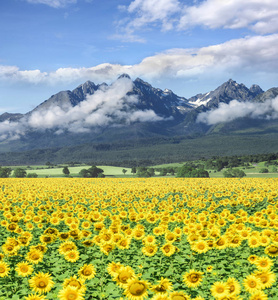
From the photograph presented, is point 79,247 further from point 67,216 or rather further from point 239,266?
point 239,266

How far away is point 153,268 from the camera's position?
35.0ft

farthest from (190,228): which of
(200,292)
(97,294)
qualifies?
(97,294)

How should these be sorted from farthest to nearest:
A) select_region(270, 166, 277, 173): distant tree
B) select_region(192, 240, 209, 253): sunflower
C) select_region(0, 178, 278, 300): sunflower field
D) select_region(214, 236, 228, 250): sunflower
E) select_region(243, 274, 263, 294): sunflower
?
select_region(270, 166, 277, 173): distant tree, select_region(214, 236, 228, 250): sunflower, select_region(192, 240, 209, 253): sunflower, select_region(0, 178, 278, 300): sunflower field, select_region(243, 274, 263, 294): sunflower

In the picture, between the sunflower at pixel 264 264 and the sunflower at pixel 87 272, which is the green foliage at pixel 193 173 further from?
the sunflower at pixel 87 272

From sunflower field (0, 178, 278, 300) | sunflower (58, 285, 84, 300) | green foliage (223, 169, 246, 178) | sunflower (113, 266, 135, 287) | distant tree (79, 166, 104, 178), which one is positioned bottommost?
green foliage (223, 169, 246, 178)

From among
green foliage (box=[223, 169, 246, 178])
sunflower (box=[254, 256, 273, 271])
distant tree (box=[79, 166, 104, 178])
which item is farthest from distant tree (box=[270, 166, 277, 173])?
sunflower (box=[254, 256, 273, 271])

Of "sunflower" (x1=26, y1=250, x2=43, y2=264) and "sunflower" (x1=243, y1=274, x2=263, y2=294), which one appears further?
"sunflower" (x1=26, y1=250, x2=43, y2=264)

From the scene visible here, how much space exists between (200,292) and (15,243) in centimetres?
616

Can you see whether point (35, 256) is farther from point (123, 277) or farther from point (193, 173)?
point (193, 173)

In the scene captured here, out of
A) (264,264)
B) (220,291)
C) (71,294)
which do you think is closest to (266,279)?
(220,291)

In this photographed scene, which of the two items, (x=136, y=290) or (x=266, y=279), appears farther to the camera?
(x=266, y=279)

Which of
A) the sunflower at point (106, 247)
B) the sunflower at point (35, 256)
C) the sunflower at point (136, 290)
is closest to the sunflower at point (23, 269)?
the sunflower at point (35, 256)

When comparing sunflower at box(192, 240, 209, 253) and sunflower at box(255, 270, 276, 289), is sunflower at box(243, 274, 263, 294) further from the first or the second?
sunflower at box(192, 240, 209, 253)

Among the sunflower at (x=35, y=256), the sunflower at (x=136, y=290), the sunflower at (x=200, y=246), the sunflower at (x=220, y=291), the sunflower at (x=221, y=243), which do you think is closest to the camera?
the sunflower at (x=136, y=290)
